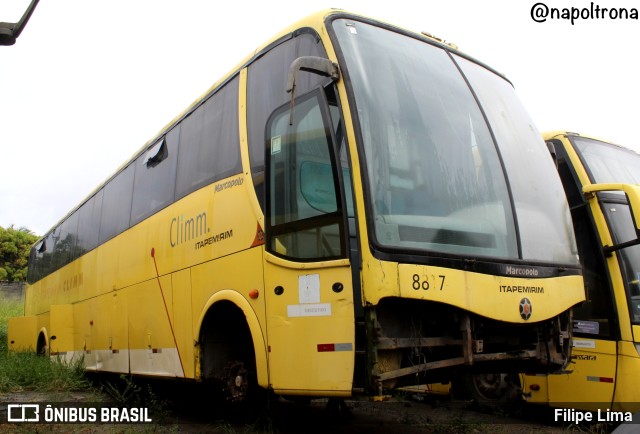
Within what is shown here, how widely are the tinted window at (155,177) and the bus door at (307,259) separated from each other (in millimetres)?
2778

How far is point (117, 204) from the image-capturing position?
362 inches

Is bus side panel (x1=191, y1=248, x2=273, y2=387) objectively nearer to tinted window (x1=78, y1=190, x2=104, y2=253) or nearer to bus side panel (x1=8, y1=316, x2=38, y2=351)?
tinted window (x1=78, y1=190, x2=104, y2=253)

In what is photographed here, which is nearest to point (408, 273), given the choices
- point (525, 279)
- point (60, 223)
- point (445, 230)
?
point (445, 230)

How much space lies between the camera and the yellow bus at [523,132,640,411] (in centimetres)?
545

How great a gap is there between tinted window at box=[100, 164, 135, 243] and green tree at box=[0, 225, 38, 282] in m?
32.3

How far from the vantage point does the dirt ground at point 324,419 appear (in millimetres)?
5539

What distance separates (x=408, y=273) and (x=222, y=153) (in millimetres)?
2777

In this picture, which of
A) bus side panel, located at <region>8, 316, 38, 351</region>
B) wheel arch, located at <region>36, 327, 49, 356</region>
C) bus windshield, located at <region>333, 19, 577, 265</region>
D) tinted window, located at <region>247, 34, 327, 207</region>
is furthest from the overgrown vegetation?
bus windshield, located at <region>333, 19, 577, 265</region>

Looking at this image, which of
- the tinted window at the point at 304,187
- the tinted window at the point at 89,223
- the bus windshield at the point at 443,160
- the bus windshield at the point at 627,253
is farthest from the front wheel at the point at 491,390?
the tinted window at the point at 89,223

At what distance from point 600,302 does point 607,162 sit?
180cm

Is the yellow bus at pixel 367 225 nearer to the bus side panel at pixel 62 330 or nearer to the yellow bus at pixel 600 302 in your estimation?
the yellow bus at pixel 600 302

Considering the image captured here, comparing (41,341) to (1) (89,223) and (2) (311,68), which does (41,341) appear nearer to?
(1) (89,223)

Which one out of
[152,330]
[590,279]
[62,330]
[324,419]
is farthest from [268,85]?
[62,330]

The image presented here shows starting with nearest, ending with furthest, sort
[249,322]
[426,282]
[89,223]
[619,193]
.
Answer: [426,282] < [249,322] < [619,193] < [89,223]
